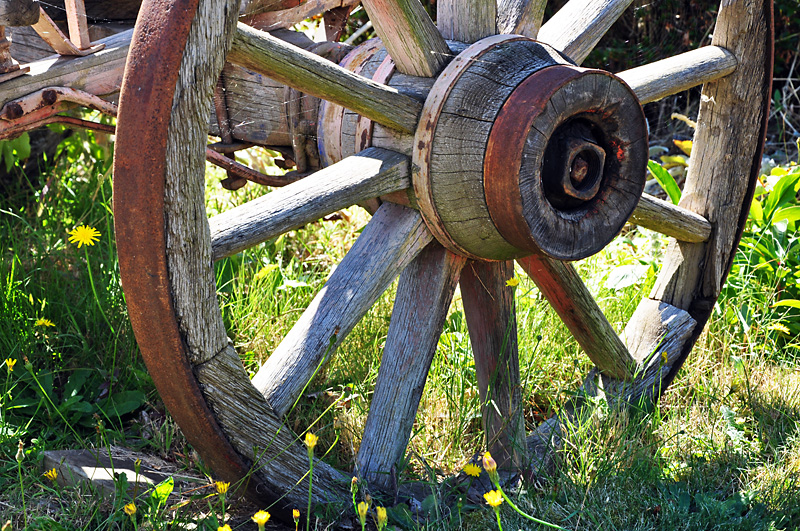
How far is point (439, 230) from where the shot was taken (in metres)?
1.55

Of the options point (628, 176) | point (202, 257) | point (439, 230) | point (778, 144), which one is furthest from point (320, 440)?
point (778, 144)

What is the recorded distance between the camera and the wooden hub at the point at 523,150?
1.43m

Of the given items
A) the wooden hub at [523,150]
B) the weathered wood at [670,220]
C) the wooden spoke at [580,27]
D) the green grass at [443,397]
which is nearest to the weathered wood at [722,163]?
the weathered wood at [670,220]

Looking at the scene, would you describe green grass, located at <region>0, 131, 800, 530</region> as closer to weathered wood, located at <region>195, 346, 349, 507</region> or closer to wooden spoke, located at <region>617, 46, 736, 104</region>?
weathered wood, located at <region>195, 346, 349, 507</region>

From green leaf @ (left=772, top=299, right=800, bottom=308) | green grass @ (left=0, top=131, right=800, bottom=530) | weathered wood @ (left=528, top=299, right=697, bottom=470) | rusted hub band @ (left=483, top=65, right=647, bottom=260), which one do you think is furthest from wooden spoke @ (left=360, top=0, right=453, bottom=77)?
green leaf @ (left=772, top=299, right=800, bottom=308)

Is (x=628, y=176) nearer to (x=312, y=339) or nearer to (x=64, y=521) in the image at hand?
(x=312, y=339)

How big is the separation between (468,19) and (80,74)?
85 cm

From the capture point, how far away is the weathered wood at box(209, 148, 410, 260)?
1321 millimetres

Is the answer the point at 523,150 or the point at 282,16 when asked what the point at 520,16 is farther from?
the point at 282,16

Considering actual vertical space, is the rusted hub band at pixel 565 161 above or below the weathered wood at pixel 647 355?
above

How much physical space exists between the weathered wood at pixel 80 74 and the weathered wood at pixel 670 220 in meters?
1.27

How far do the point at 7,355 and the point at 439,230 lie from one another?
130 cm

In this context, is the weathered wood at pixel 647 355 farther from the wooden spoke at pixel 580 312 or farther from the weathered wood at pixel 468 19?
the weathered wood at pixel 468 19

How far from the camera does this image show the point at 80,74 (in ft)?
5.16
